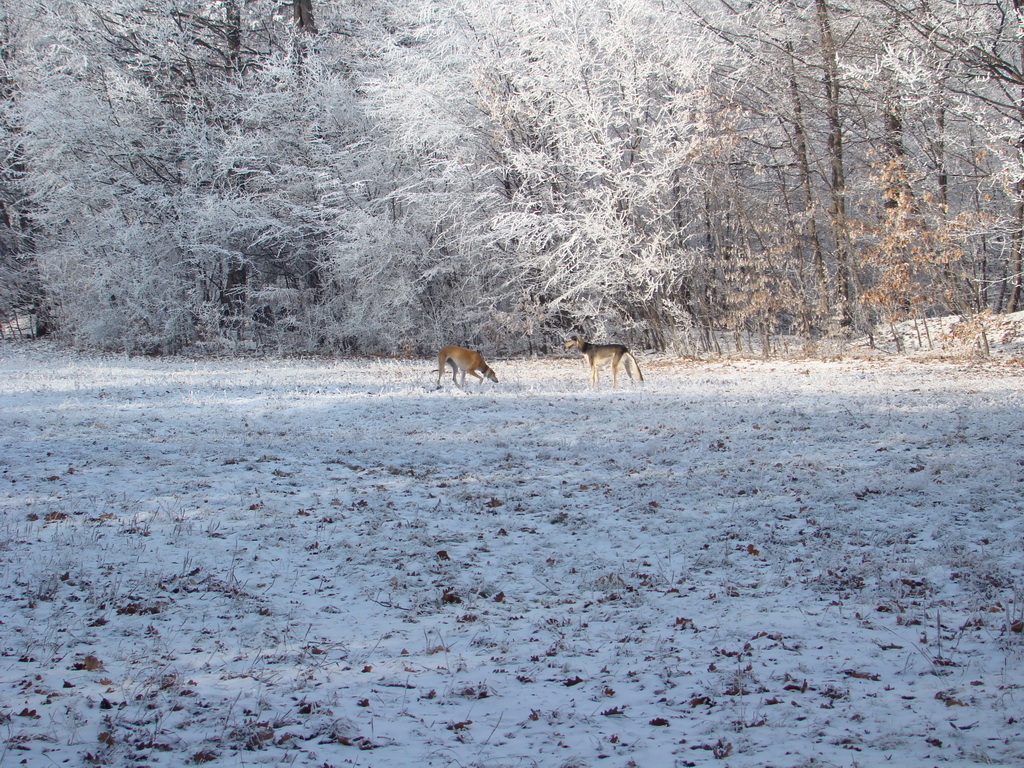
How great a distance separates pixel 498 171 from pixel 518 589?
20.4 metres

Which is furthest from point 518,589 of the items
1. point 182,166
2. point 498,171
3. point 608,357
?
point 182,166

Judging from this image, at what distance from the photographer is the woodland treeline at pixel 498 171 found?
62.0 ft

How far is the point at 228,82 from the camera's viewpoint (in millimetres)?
28562

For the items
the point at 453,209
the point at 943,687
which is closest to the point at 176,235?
the point at 453,209

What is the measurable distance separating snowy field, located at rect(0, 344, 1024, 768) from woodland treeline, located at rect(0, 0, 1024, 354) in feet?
28.1

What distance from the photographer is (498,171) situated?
975 inches

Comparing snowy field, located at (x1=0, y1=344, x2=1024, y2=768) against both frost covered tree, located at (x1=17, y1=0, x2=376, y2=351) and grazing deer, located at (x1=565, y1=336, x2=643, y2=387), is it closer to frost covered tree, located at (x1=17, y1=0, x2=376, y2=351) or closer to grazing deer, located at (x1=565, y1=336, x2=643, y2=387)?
grazing deer, located at (x1=565, y1=336, x2=643, y2=387)

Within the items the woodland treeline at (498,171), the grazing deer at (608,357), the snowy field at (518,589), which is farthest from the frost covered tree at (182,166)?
the snowy field at (518,589)

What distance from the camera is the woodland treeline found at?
18906 millimetres

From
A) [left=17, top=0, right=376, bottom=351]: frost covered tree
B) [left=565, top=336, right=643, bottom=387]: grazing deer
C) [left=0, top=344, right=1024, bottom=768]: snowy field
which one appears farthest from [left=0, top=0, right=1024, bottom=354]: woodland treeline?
[left=0, top=344, right=1024, bottom=768]: snowy field

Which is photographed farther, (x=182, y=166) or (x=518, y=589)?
(x=182, y=166)

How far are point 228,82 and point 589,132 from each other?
14.8 metres

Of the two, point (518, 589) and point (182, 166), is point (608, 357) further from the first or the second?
point (182, 166)

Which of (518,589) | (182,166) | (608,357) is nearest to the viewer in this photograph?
(518,589)
